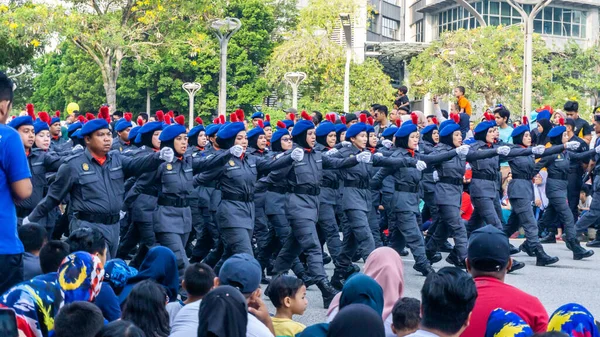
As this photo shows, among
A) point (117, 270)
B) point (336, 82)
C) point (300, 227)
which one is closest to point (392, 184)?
point (300, 227)

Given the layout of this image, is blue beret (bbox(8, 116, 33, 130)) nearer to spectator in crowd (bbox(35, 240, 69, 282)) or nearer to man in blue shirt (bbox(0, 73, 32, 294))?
spectator in crowd (bbox(35, 240, 69, 282))

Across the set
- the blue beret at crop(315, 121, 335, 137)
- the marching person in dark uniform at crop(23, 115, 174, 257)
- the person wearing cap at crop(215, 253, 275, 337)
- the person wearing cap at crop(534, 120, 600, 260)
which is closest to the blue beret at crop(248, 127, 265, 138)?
the blue beret at crop(315, 121, 335, 137)

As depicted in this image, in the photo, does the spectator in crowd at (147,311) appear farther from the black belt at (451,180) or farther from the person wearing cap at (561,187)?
the person wearing cap at (561,187)

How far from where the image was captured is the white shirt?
5.58 meters

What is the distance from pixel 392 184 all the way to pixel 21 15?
1500 cm

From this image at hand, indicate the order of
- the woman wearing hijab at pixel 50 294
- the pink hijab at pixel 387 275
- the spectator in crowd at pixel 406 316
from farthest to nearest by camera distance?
1. the pink hijab at pixel 387 275
2. the spectator in crowd at pixel 406 316
3. the woman wearing hijab at pixel 50 294

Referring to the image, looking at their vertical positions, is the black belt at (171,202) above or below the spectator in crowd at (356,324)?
above

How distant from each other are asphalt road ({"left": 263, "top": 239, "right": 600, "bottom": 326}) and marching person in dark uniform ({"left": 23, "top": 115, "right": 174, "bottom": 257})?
1968 millimetres

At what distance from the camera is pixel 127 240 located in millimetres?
11336

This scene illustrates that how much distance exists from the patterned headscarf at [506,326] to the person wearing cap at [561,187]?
9583mm

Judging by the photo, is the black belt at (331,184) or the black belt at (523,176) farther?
the black belt at (523,176)

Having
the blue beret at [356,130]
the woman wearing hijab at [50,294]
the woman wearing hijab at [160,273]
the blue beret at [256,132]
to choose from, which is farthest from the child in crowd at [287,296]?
the blue beret at [256,132]

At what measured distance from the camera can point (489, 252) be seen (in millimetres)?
5145

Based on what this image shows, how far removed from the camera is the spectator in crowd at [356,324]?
4891 mm
